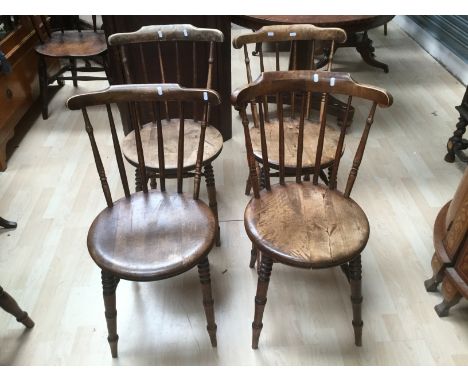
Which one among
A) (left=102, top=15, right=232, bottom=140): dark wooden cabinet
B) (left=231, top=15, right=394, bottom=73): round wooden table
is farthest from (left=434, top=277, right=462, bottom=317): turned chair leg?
(left=102, top=15, right=232, bottom=140): dark wooden cabinet

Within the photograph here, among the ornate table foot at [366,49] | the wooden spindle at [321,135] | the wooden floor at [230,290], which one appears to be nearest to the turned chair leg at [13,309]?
the wooden floor at [230,290]

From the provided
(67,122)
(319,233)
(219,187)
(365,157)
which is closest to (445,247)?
(319,233)

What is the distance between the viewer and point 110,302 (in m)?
1.26

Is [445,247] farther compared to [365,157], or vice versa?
[365,157]

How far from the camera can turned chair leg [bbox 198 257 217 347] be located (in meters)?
1.27

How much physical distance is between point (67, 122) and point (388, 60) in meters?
2.86

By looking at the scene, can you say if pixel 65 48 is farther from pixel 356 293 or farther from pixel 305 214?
pixel 356 293

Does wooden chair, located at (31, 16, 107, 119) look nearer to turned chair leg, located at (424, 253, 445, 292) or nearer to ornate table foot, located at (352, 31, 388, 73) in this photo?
ornate table foot, located at (352, 31, 388, 73)

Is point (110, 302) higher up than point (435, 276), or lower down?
higher up

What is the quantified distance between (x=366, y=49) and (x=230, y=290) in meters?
2.60

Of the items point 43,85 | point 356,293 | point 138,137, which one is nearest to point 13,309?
point 138,137
